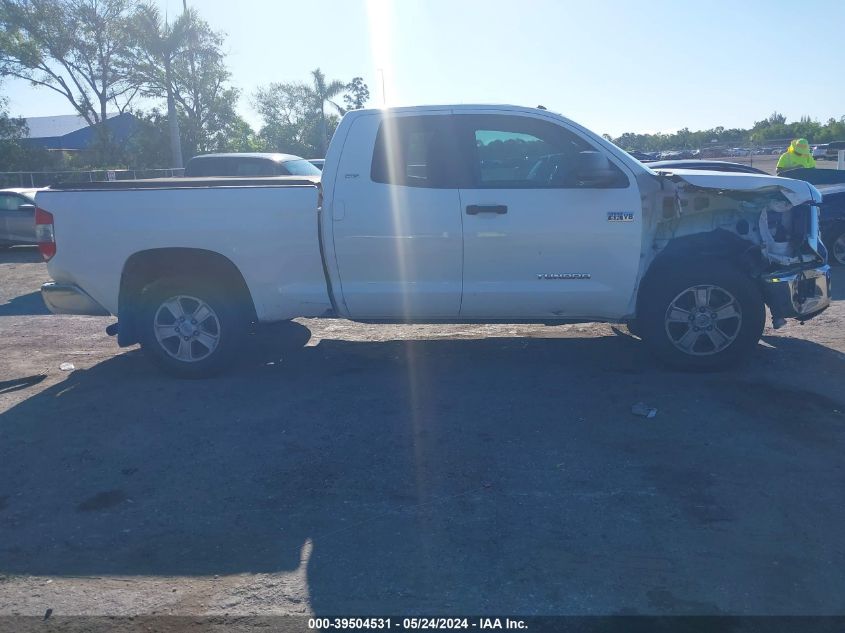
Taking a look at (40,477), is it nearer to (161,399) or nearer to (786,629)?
(161,399)

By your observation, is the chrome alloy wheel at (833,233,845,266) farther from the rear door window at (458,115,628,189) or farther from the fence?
the fence

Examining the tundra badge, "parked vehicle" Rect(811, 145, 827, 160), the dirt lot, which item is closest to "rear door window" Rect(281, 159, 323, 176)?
the dirt lot

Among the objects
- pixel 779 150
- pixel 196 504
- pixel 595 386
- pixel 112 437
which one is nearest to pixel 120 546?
pixel 196 504

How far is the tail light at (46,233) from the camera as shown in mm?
6590

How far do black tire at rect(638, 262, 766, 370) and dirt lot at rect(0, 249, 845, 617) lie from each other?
0.22m

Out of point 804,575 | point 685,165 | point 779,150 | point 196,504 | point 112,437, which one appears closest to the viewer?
point 804,575

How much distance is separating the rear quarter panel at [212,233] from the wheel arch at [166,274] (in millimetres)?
64

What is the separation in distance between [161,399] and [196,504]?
2069 millimetres

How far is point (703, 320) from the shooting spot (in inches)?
255

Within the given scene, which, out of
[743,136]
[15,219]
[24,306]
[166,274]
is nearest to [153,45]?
[15,219]

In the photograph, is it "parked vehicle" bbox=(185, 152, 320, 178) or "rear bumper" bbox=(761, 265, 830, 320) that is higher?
"parked vehicle" bbox=(185, 152, 320, 178)

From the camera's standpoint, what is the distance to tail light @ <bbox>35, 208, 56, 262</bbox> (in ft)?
21.6

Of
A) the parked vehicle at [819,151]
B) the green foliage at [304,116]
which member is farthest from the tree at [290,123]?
the parked vehicle at [819,151]

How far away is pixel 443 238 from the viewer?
6.31 meters
